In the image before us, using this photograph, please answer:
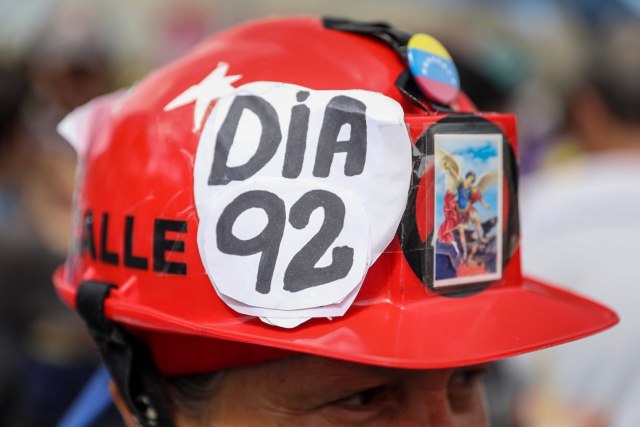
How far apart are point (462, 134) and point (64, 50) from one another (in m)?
3.23

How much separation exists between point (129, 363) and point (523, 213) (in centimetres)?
300

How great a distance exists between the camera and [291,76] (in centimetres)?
195

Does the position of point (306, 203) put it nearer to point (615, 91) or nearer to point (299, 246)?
point (299, 246)

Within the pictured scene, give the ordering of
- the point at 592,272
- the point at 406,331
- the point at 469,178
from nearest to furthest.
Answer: the point at 406,331 < the point at 469,178 < the point at 592,272

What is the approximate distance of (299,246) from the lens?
5.81ft

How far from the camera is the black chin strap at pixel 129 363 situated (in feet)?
6.73

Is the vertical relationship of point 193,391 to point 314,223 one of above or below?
below

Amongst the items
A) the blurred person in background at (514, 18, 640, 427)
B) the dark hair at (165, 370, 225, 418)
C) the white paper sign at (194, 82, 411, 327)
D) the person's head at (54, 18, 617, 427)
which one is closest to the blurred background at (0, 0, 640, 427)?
the blurred person in background at (514, 18, 640, 427)

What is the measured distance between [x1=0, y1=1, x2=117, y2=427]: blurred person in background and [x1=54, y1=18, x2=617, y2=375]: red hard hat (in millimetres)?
1623

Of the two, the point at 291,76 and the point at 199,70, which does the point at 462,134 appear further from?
the point at 199,70

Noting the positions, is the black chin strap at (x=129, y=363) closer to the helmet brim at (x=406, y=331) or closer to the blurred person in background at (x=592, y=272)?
the helmet brim at (x=406, y=331)

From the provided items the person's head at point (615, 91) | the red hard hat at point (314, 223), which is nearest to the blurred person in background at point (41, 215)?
the red hard hat at point (314, 223)

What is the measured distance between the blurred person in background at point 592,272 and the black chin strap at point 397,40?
5.76 feet

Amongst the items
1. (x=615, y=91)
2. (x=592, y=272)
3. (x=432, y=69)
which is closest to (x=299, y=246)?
(x=432, y=69)
